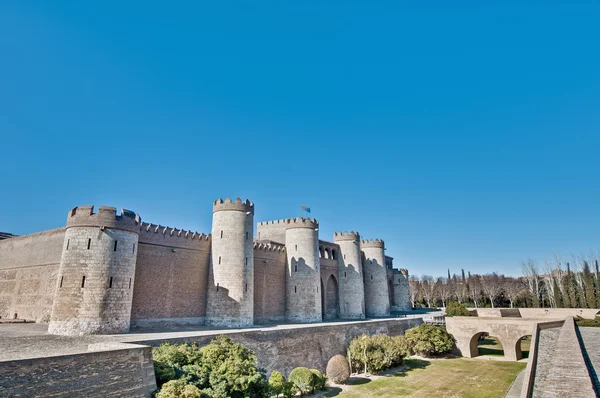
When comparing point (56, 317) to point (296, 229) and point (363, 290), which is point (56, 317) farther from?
point (363, 290)

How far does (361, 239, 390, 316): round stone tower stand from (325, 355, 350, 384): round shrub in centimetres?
1936

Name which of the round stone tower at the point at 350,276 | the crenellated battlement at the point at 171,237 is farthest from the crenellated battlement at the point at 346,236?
the crenellated battlement at the point at 171,237

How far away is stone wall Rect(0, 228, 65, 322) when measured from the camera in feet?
77.0

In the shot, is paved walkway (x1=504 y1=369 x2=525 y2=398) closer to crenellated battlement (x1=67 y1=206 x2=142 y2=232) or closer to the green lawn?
the green lawn

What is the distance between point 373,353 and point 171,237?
16.3m

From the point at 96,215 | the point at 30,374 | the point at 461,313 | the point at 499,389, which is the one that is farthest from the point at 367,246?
the point at 30,374

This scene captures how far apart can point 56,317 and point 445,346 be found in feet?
92.5

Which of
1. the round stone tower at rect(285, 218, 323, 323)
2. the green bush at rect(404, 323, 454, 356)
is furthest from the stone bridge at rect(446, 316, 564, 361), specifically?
the round stone tower at rect(285, 218, 323, 323)

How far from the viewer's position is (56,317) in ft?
60.0

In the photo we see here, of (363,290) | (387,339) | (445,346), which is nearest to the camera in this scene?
(387,339)

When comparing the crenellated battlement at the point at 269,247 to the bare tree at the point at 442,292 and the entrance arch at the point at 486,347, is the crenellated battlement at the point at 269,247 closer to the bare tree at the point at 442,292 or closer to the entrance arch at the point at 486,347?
the entrance arch at the point at 486,347

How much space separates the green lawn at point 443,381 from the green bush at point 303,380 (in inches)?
45.0

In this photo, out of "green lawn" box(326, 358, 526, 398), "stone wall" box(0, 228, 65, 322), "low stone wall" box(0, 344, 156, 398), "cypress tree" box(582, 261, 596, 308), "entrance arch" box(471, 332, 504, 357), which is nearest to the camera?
"low stone wall" box(0, 344, 156, 398)

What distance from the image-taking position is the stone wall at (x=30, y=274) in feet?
77.0
